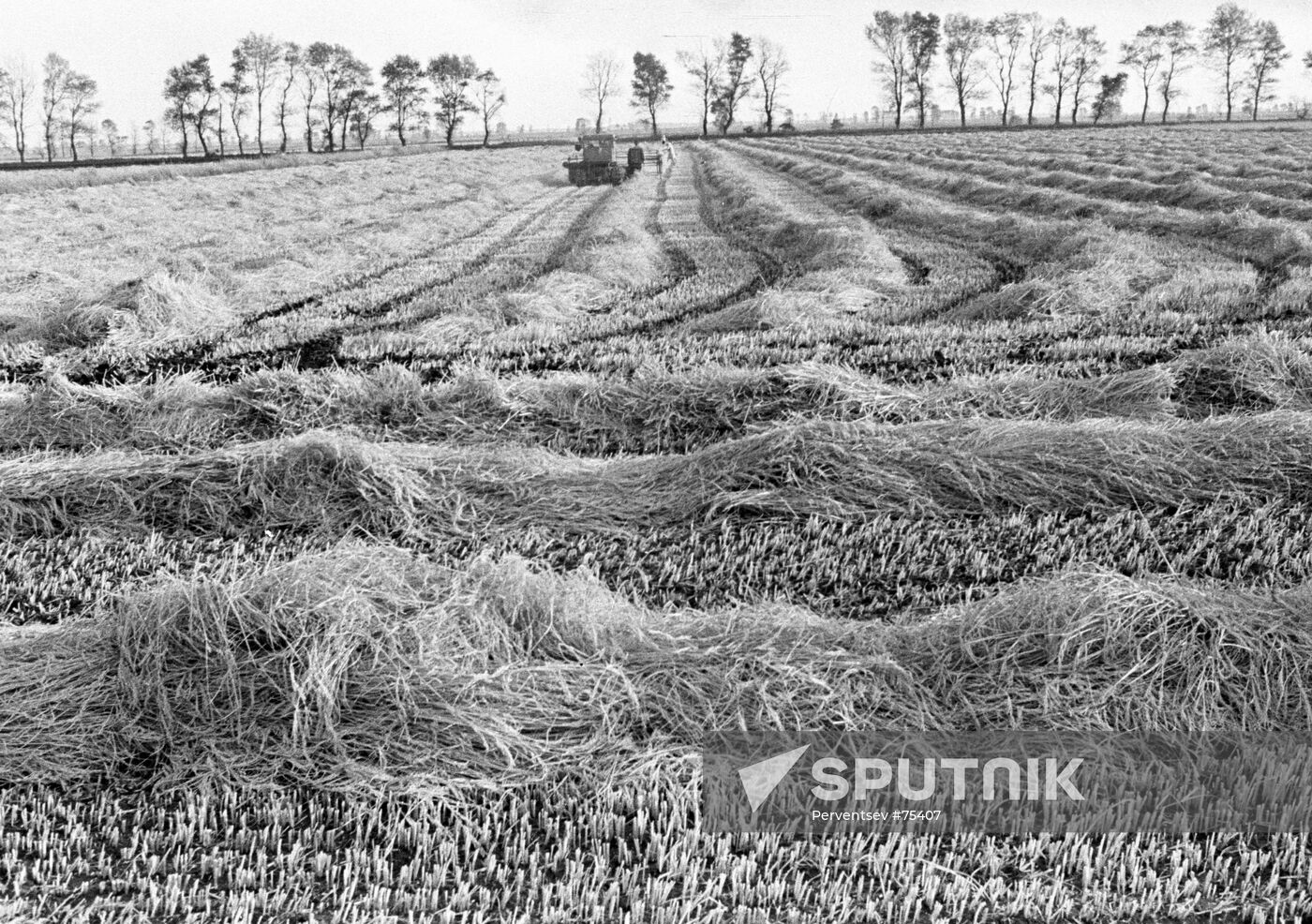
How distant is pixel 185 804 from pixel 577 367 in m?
5.99

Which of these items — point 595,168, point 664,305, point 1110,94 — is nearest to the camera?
point 664,305

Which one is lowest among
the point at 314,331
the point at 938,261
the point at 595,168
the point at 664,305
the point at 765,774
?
the point at 765,774

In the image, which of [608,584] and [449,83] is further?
[449,83]

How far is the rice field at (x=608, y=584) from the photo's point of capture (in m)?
2.79

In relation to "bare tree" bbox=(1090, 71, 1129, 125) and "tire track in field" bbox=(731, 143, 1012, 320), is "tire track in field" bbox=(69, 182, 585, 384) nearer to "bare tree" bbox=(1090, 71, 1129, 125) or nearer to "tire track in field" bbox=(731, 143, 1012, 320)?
"tire track in field" bbox=(731, 143, 1012, 320)

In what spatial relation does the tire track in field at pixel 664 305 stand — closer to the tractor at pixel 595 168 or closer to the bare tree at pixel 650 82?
the tractor at pixel 595 168

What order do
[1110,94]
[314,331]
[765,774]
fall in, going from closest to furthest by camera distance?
[765,774] → [314,331] → [1110,94]

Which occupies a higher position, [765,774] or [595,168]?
[595,168]

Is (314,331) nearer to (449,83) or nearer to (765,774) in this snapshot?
(765,774)

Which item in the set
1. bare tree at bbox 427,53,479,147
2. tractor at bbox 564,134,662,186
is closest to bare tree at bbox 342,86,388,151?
bare tree at bbox 427,53,479,147

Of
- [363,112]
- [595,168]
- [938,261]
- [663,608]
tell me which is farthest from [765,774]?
[363,112]

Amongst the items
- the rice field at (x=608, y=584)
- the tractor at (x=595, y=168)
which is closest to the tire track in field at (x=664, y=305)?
the rice field at (x=608, y=584)

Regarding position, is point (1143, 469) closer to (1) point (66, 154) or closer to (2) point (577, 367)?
(2) point (577, 367)

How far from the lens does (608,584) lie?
479 cm
